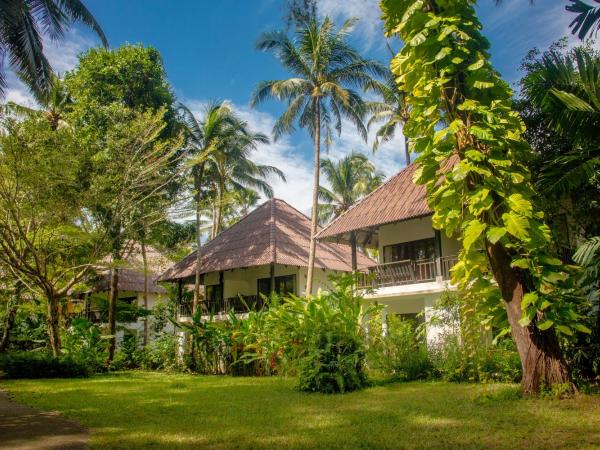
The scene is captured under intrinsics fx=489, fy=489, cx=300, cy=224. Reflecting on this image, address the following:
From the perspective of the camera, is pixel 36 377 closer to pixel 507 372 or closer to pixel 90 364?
pixel 90 364

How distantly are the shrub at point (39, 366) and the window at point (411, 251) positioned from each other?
10.7 m

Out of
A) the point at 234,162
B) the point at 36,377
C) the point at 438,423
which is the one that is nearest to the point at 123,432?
the point at 438,423

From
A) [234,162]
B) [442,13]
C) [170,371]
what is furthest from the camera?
[234,162]

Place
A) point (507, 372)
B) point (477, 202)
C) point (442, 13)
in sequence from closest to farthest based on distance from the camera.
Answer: point (477, 202)
point (442, 13)
point (507, 372)

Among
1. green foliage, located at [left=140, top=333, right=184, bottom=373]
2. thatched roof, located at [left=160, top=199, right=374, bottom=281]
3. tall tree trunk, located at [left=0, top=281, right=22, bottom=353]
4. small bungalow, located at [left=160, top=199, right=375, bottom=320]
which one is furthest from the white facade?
tall tree trunk, located at [left=0, top=281, right=22, bottom=353]

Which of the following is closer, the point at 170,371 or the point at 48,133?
the point at 48,133

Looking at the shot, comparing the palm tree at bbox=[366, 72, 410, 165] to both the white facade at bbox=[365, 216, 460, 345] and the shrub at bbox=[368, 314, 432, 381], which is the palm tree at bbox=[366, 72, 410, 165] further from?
the shrub at bbox=[368, 314, 432, 381]

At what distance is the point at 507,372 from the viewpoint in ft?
29.2

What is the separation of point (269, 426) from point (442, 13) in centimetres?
531

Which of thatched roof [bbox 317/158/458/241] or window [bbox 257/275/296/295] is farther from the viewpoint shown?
window [bbox 257/275/296/295]

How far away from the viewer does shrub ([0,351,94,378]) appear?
13.8 metres

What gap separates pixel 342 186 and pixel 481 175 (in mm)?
26526

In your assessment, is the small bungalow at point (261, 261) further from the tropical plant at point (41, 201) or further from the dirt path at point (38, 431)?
the dirt path at point (38, 431)

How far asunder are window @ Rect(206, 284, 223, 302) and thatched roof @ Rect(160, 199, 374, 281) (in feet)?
6.26
